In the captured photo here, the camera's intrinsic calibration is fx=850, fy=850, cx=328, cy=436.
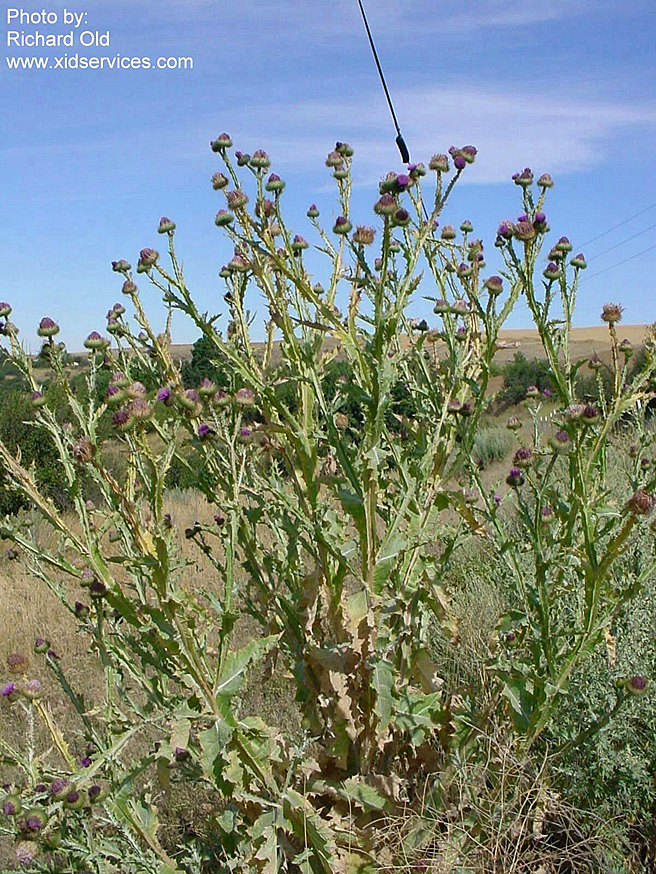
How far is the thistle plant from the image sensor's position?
83.4 inches

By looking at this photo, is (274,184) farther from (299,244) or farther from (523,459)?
(523,459)

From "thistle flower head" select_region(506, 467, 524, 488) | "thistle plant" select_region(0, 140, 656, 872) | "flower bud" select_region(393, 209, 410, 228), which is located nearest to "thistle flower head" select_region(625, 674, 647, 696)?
"thistle plant" select_region(0, 140, 656, 872)

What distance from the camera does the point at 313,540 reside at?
2439 mm

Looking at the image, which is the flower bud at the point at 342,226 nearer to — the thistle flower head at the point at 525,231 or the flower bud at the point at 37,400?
the thistle flower head at the point at 525,231

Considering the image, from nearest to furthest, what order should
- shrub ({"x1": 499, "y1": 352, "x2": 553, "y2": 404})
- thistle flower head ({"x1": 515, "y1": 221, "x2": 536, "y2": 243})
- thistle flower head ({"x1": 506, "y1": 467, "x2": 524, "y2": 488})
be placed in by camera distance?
thistle flower head ({"x1": 515, "y1": 221, "x2": 536, "y2": 243})
shrub ({"x1": 499, "y1": 352, "x2": 553, "y2": 404})
thistle flower head ({"x1": 506, "y1": 467, "x2": 524, "y2": 488})

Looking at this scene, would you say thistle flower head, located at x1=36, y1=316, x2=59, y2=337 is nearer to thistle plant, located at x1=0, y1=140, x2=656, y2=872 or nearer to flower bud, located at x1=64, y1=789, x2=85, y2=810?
thistle plant, located at x1=0, y1=140, x2=656, y2=872

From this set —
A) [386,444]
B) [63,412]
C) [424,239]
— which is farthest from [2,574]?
[424,239]

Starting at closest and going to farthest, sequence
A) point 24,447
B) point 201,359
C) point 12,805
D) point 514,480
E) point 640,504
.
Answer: point 12,805
point 640,504
point 514,480
point 201,359
point 24,447

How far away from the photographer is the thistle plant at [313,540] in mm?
2119

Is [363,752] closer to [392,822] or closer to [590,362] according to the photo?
[392,822]

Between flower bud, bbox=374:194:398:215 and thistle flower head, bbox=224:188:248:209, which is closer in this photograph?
flower bud, bbox=374:194:398:215

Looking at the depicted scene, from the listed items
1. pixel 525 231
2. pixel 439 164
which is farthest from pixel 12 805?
pixel 439 164

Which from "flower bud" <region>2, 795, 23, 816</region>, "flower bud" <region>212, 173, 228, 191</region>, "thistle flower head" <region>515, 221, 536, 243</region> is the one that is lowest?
"flower bud" <region>2, 795, 23, 816</region>

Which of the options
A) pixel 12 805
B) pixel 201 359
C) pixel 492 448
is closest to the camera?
pixel 12 805
